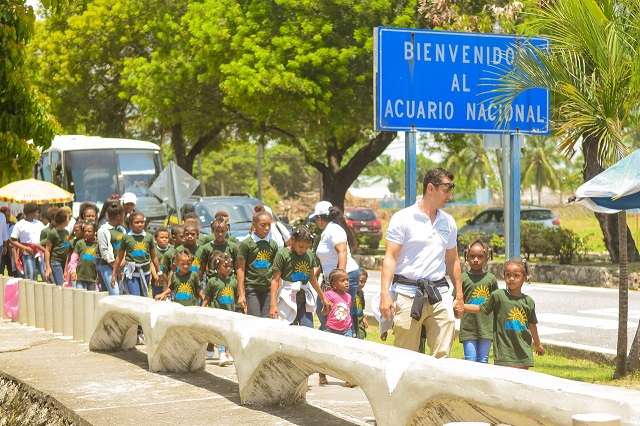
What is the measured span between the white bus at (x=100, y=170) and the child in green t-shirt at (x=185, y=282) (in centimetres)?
1844

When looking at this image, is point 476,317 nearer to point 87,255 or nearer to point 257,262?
point 257,262

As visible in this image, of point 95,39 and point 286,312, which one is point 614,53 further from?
point 95,39

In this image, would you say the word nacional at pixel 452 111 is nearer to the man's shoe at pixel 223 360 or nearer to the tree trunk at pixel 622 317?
the tree trunk at pixel 622 317

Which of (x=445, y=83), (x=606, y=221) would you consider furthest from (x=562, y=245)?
(x=445, y=83)

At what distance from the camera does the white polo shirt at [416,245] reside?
7703 millimetres

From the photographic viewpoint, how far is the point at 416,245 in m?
7.73

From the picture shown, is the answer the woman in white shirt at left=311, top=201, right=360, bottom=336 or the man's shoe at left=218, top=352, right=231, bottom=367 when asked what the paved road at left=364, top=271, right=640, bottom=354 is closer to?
the woman in white shirt at left=311, top=201, right=360, bottom=336

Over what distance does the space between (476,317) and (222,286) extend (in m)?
2.94

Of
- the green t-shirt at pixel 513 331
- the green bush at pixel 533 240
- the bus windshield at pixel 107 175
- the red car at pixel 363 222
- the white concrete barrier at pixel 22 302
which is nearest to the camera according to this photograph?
the green t-shirt at pixel 513 331

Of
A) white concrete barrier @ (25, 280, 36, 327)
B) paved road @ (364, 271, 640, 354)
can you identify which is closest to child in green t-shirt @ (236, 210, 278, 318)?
paved road @ (364, 271, 640, 354)

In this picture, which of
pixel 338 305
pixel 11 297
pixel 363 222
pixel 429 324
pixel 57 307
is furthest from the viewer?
pixel 363 222

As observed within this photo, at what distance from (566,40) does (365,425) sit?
16.1 ft

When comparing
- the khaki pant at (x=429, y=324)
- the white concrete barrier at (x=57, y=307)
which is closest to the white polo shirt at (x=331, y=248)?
the khaki pant at (x=429, y=324)

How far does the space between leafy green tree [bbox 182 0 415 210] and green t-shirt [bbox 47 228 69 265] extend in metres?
13.0
